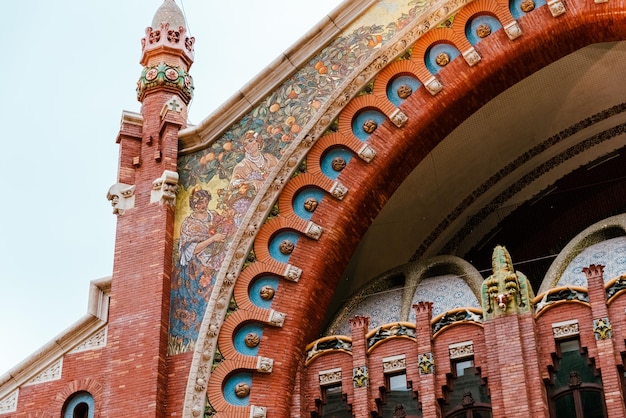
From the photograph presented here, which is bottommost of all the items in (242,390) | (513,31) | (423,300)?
(242,390)

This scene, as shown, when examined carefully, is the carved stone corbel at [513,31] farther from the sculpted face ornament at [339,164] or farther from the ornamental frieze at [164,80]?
the ornamental frieze at [164,80]

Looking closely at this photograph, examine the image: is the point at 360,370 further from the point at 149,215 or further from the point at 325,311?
the point at 149,215

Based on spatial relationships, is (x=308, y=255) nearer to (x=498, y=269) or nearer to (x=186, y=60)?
(x=498, y=269)

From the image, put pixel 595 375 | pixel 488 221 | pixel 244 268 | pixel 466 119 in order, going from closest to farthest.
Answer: pixel 595 375 → pixel 244 268 → pixel 466 119 → pixel 488 221

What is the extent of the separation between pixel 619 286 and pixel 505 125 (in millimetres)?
4192

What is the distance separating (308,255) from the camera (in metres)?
17.4

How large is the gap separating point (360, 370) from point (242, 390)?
1.44 metres

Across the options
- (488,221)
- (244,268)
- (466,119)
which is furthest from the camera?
(488,221)

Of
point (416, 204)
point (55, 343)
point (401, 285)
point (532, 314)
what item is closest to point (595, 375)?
point (532, 314)

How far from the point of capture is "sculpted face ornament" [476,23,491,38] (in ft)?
58.2

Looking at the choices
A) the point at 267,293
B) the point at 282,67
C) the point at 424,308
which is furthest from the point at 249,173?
the point at 424,308

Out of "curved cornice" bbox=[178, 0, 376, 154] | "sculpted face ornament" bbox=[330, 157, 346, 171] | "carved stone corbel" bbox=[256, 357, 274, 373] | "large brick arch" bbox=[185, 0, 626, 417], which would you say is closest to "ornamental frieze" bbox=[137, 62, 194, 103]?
"curved cornice" bbox=[178, 0, 376, 154]

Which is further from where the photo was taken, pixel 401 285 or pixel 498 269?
pixel 401 285

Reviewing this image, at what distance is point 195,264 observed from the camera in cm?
1769
